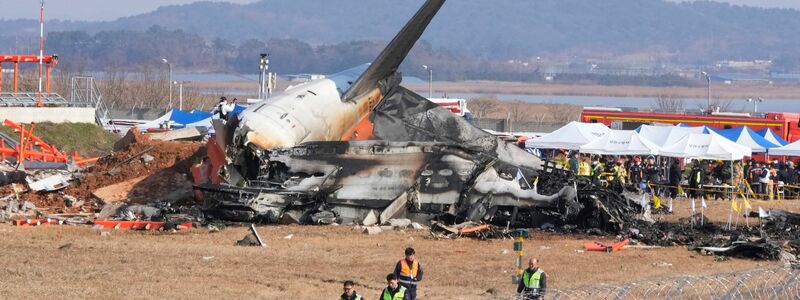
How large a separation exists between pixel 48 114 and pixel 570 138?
93.7 ft

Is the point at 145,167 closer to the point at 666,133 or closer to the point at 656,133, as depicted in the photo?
the point at 666,133

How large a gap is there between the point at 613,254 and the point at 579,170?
1547 cm

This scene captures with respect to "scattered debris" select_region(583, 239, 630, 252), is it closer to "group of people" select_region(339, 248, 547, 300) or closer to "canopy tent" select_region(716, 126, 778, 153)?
"group of people" select_region(339, 248, 547, 300)

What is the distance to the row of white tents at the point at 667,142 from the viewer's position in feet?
154

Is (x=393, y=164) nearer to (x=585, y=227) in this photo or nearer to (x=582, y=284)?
(x=585, y=227)

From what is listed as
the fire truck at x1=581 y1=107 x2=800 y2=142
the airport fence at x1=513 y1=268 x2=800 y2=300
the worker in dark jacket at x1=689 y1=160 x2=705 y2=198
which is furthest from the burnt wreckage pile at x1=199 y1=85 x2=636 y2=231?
the fire truck at x1=581 y1=107 x2=800 y2=142

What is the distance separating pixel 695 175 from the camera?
45.6 m

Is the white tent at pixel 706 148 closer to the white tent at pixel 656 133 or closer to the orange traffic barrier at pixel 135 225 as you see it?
the white tent at pixel 656 133

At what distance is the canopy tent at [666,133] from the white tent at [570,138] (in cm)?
170

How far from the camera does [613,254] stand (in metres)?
29.5

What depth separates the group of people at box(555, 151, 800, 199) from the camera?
45250mm

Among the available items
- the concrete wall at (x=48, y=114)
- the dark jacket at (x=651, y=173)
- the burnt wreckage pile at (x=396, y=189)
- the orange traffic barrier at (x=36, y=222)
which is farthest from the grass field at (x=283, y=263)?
the concrete wall at (x=48, y=114)

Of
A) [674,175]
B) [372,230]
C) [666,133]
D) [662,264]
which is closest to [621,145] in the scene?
[666,133]

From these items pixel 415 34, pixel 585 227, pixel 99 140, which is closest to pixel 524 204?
pixel 585 227
